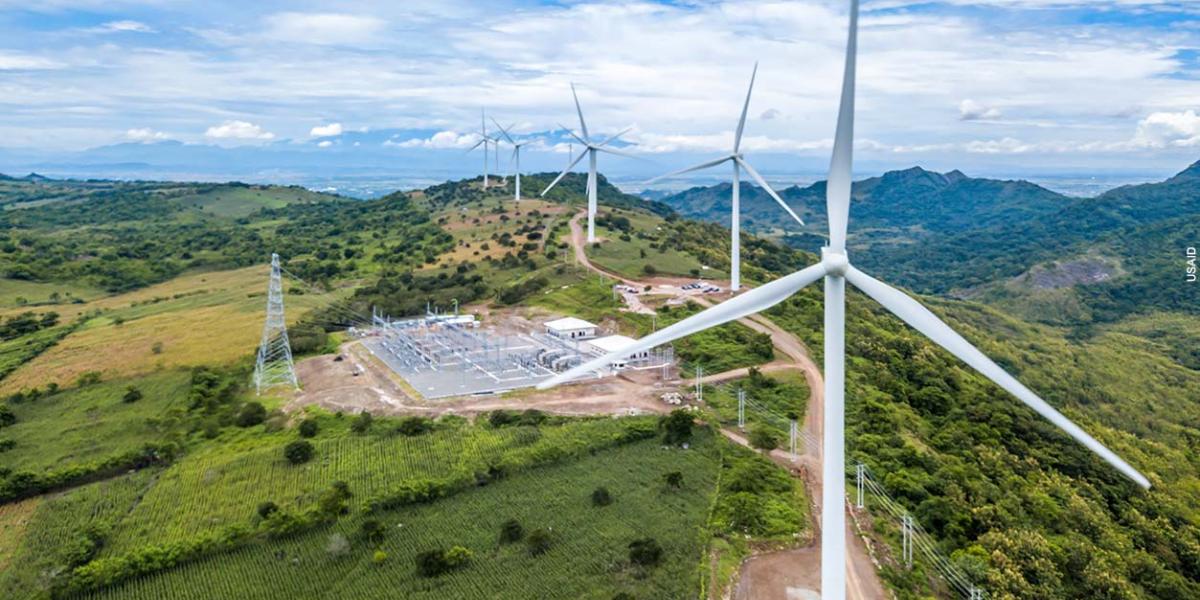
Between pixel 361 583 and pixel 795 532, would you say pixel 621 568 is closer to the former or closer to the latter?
pixel 795 532

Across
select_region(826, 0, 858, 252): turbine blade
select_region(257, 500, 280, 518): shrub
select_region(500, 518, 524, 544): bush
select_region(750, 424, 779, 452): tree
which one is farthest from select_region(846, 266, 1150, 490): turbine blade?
select_region(257, 500, 280, 518): shrub

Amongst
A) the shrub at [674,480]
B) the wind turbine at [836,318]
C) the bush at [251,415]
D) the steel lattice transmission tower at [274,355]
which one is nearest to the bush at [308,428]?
the bush at [251,415]

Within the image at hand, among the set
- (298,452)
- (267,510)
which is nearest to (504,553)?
(267,510)

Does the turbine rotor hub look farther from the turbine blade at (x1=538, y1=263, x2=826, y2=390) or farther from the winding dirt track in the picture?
the winding dirt track

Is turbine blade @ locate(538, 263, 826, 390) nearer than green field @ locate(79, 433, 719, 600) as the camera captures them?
Yes

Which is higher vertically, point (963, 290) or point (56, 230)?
point (56, 230)


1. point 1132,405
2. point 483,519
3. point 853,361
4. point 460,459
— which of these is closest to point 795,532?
point 483,519
